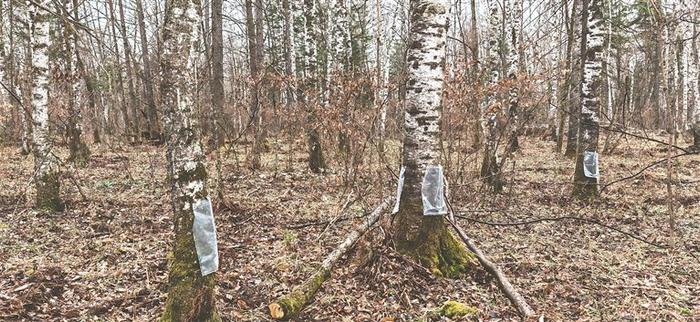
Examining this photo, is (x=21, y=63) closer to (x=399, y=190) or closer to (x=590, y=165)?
(x=399, y=190)

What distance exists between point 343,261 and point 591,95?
561 centimetres

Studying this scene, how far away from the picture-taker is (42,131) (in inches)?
281

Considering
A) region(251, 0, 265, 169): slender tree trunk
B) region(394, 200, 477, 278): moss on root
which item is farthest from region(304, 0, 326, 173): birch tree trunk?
region(394, 200, 477, 278): moss on root

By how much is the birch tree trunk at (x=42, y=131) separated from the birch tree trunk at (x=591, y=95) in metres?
8.26

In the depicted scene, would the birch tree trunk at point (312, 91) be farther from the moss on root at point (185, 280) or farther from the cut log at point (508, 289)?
the moss on root at point (185, 280)

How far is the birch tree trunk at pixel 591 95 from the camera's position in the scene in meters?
7.94

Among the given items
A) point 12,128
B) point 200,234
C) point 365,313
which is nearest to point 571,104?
point 365,313

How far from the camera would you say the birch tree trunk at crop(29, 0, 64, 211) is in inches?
279

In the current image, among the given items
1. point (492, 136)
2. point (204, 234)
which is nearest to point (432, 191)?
point (204, 234)

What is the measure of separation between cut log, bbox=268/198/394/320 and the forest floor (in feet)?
0.41

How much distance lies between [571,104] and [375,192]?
34.3ft

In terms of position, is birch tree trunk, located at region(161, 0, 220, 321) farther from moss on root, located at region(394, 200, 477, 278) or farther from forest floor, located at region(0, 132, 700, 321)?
moss on root, located at region(394, 200, 477, 278)

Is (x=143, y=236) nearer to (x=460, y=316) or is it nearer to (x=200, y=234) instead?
(x=200, y=234)

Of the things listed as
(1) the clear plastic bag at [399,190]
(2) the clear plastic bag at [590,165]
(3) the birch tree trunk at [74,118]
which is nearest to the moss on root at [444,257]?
(1) the clear plastic bag at [399,190]
